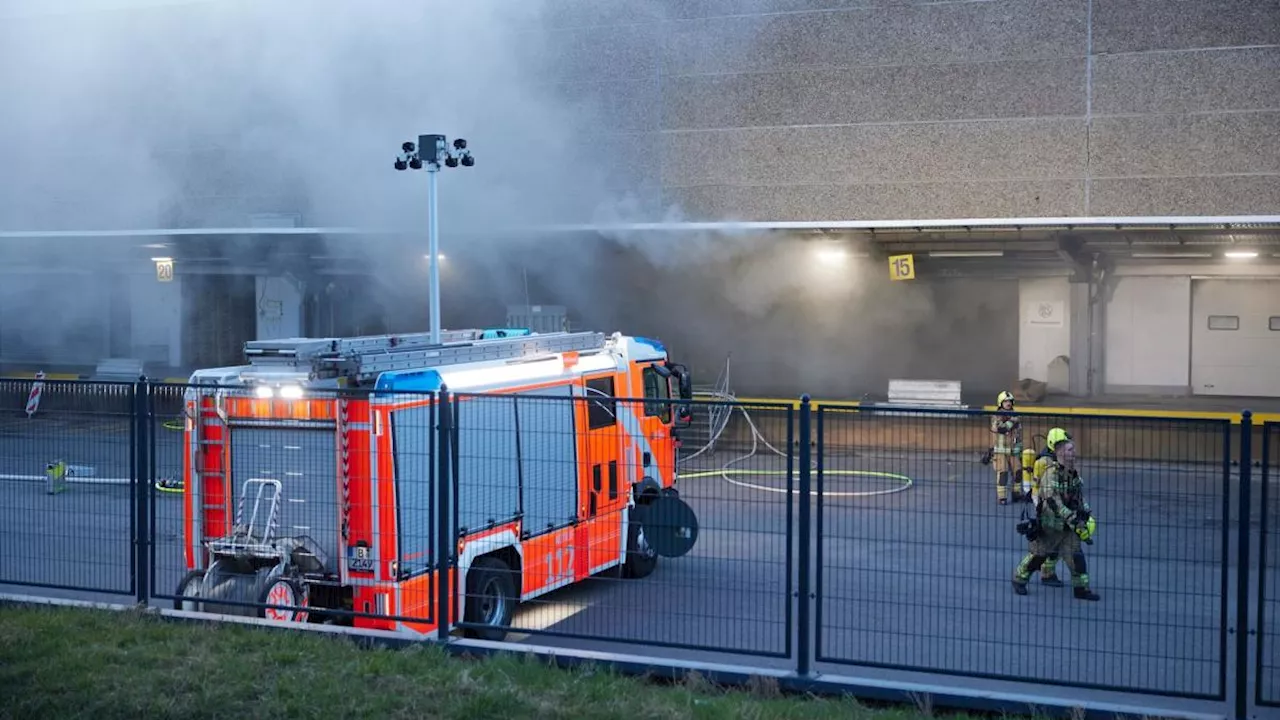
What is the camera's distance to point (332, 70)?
18.3 metres

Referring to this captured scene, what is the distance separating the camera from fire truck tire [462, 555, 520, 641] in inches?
281

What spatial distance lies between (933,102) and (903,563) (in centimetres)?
1281

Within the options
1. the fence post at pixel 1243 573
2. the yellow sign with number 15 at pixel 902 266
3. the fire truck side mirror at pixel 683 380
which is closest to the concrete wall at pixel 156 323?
the yellow sign with number 15 at pixel 902 266

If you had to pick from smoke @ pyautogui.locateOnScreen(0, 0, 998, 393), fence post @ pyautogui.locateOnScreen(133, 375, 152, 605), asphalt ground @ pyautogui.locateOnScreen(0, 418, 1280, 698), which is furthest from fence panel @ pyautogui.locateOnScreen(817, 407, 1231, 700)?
smoke @ pyautogui.locateOnScreen(0, 0, 998, 393)

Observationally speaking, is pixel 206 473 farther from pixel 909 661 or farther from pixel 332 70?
pixel 332 70

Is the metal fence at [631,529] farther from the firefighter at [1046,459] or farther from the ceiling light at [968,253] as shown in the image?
the ceiling light at [968,253]

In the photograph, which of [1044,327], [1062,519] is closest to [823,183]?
[1044,327]

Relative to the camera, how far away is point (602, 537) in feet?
26.8

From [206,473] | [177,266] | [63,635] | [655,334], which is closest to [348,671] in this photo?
[63,635]

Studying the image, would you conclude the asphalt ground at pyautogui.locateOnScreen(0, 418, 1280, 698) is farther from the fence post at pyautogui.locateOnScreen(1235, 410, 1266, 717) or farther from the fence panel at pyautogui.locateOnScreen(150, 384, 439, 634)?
the fence panel at pyautogui.locateOnScreen(150, 384, 439, 634)

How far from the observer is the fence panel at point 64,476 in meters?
7.20

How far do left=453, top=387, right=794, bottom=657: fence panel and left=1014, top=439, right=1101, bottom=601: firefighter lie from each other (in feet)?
4.88

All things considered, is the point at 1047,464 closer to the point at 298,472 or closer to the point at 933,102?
the point at 298,472

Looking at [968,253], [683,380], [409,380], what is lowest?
[683,380]
